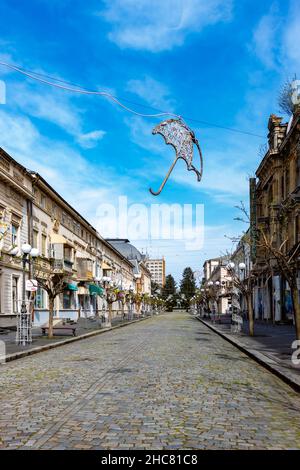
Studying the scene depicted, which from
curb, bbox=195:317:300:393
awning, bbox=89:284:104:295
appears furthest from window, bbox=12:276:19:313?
awning, bbox=89:284:104:295

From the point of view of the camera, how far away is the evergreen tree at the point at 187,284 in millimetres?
186625

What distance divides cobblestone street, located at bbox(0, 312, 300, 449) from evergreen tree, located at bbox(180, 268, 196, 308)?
567 ft

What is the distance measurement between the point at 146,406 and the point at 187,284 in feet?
600

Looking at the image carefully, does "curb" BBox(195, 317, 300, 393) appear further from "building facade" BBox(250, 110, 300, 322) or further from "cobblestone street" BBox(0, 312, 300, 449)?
"building facade" BBox(250, 110, 300, 322)

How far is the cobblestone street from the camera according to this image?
6188mm

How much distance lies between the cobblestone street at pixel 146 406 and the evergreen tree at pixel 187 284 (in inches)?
6802

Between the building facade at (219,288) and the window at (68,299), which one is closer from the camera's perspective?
the window at (68,299)

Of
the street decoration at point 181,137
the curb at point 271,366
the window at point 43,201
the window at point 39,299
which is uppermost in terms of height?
the window at point 43,201

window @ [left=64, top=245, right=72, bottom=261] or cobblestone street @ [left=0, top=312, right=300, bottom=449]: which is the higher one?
window @ [left=64, top=245, right=72, bottom=261]

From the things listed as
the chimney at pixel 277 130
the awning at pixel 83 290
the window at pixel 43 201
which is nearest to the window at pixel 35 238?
the window at pixel 43 201

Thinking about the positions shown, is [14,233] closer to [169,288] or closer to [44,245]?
[44,245]

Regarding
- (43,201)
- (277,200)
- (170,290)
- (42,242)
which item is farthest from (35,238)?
(170,290)

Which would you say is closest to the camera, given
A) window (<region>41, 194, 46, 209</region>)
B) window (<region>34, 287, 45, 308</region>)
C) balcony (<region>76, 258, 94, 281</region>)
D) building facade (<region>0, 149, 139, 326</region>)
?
building facade (<region>0, 149, 139, 326</region>)

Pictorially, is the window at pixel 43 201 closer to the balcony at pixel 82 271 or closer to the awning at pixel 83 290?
the balcony at pixel 82 271
